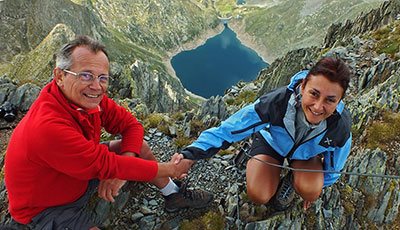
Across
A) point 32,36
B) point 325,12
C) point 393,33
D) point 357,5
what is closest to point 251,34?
point 325,12

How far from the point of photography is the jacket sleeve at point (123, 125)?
198 inches

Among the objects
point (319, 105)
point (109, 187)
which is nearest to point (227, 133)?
point (319, 105)

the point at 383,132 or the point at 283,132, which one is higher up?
the point at 383,132

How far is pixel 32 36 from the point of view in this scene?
266ft

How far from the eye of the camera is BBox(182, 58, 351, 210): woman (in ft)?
13.6

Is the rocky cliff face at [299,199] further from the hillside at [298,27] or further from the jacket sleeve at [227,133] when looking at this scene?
the hillside at [298,27]

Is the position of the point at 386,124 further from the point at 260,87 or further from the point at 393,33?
the point at 393,33

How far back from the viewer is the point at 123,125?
532cm

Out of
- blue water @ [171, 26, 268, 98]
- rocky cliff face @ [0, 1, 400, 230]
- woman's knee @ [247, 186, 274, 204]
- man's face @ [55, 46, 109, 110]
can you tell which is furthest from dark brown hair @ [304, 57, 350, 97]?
blue water @ [171, 26, 268, 98]

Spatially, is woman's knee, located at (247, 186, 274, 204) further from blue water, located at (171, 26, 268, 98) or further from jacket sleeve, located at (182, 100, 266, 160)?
blue water, located at (171, 26, 268, 98)

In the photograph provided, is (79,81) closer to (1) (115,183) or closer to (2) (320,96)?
(1) (115,183)

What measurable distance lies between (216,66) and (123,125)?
480 ft

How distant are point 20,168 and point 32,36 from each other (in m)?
102

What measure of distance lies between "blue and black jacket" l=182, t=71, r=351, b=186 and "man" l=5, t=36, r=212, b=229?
52.8 inches
